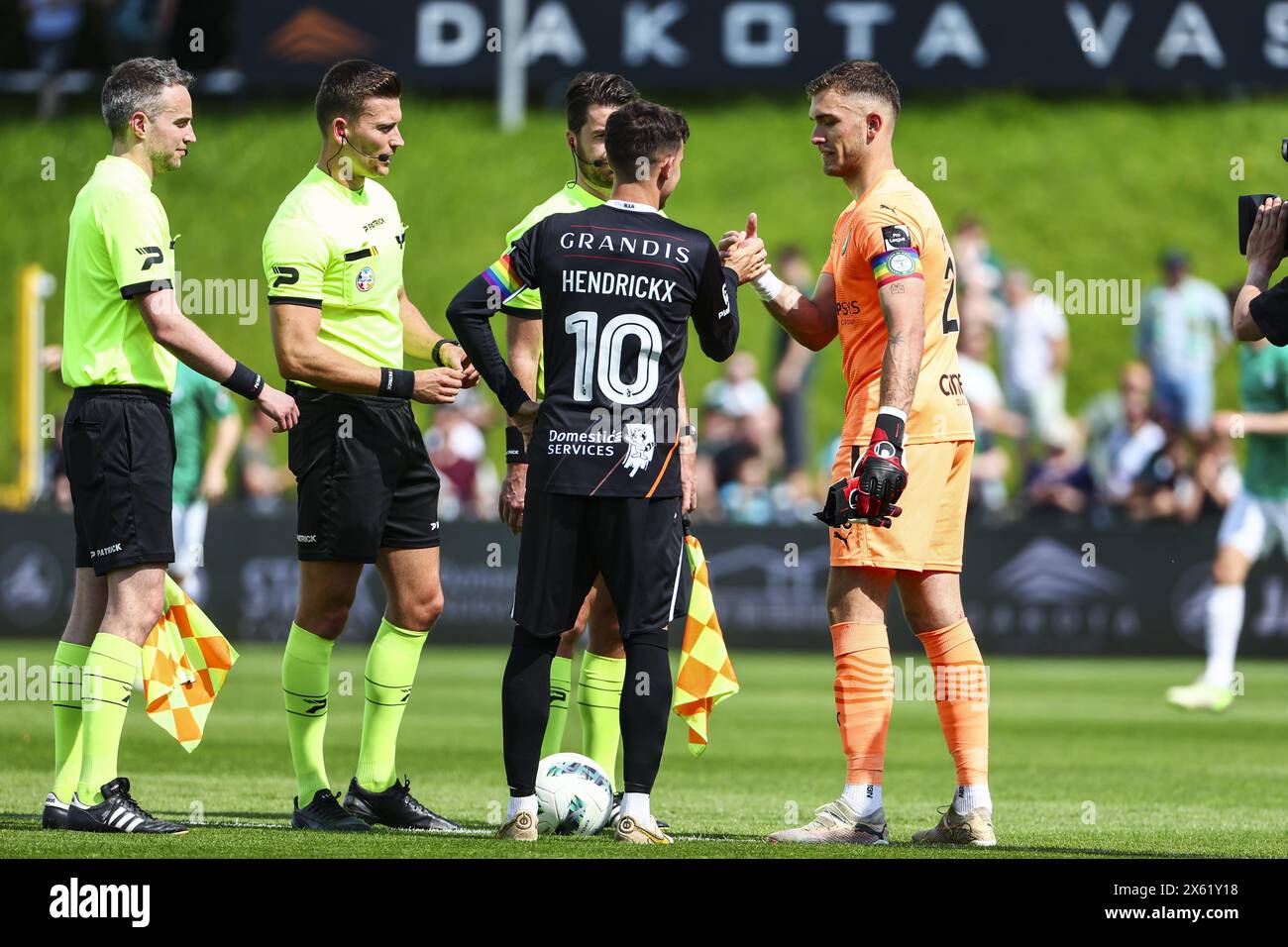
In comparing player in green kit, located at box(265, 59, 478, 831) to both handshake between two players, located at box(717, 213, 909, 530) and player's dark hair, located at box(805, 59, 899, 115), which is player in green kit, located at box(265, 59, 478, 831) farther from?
player's dark hair, located at box(805, 59, 899, 115)

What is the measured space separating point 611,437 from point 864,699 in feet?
4.60

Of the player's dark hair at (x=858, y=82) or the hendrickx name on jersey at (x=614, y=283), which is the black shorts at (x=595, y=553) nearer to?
the hendrickx name on jersey at (x=614, y=283)

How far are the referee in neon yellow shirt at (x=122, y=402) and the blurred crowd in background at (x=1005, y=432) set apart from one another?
432 inches

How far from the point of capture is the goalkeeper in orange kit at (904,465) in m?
6.96

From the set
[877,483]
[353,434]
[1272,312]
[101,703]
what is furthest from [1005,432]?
[101,703]

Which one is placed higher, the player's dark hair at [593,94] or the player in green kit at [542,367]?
the player's dark hair at [593,94]

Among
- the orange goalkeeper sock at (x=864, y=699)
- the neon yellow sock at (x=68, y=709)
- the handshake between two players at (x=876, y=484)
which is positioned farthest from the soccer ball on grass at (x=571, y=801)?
the neon yellow sock at (x=68, y=709)

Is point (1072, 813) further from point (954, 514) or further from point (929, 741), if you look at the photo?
Result: point (929, 741)

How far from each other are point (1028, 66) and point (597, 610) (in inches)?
898

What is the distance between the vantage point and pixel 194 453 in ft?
49.4

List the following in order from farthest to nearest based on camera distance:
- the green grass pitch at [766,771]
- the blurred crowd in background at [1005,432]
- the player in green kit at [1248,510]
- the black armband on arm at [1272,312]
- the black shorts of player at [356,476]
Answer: the blurred crowd in background at [1005,432] < the player in green kit at [1248,510] < the black shorts of player at [356,476] < the green grass pitch at [766,771] < the black armband on arm at [1272,312]

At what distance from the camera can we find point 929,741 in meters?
12.1

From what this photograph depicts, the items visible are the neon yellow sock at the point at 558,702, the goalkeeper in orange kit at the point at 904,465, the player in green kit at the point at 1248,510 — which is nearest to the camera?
the goalkeeper in orange kit at the point at 904,465

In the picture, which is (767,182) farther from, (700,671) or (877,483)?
(877,483)
